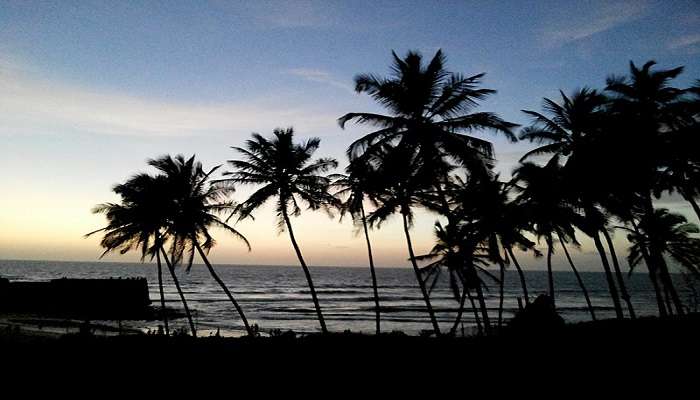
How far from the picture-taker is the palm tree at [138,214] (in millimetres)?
20422

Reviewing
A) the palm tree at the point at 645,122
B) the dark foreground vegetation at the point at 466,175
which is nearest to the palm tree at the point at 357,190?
the dark foreground vegetation at the point at 466,175

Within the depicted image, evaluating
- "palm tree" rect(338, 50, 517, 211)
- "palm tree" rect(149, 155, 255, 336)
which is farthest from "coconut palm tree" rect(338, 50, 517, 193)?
"palm tree" rect(149, 155, 255, 336)

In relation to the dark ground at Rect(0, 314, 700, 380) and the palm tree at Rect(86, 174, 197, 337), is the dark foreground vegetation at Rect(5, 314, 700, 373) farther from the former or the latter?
the palm tree at Rect(86, 174, 197, 337)

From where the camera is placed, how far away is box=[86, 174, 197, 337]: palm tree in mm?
20422

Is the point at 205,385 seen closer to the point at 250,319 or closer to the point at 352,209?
the point at 352,209

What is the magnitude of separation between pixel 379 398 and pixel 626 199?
58.1 feet

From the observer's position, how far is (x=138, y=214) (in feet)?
68.1

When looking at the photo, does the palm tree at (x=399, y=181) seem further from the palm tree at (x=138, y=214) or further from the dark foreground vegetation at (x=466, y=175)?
the palm tree at (x=138, y=214)

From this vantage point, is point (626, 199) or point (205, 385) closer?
point (205, 385)

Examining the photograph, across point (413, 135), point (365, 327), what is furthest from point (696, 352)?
point (365, 327)

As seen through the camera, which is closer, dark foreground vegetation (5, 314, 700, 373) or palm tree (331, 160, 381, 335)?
dark foreground vegetation (5, 314, 700, 373)

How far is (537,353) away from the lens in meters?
9.62

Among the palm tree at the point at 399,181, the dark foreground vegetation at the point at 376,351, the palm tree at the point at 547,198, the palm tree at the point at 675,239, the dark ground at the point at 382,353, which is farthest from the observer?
the palm tree at the point at 675,239

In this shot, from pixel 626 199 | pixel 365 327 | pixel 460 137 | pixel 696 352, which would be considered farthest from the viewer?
pixel 365 327
